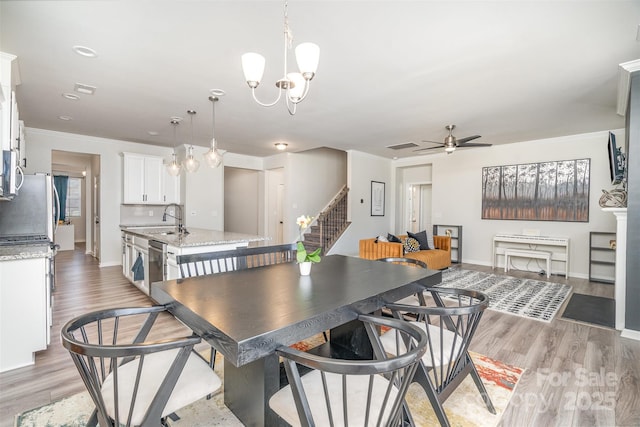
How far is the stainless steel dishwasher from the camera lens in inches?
137

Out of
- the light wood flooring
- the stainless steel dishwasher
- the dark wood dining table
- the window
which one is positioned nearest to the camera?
the dark wood dining table

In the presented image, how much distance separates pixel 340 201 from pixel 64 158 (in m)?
7.55

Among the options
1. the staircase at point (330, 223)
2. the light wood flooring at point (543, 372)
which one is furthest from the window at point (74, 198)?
the staircase at point (330, 223)

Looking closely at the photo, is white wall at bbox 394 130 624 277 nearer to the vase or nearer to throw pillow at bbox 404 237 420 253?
throw pillow at bbox 404 237 420 253

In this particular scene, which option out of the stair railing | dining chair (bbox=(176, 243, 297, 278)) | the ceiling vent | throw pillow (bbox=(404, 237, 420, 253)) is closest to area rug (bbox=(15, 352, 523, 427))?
dining chair (bbox=(176, 243, 297, 278))

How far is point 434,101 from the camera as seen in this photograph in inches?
150

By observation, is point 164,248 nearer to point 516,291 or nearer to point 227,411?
point 227,411

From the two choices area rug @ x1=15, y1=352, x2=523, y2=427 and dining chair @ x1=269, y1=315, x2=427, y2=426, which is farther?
area rug @ x1=15, y1=352, x2=523, y2=427

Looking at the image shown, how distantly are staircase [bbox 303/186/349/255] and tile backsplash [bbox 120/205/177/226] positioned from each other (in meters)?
3.07

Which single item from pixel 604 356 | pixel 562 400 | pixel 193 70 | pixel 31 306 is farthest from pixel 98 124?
pixel 604 356

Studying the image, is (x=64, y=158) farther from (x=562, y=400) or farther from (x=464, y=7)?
(x=562, y=400)

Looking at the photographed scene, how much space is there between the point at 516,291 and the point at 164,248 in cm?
481

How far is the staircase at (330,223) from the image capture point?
717cm

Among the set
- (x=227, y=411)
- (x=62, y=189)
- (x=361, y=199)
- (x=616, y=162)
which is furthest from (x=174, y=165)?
(x=62, y=189)
